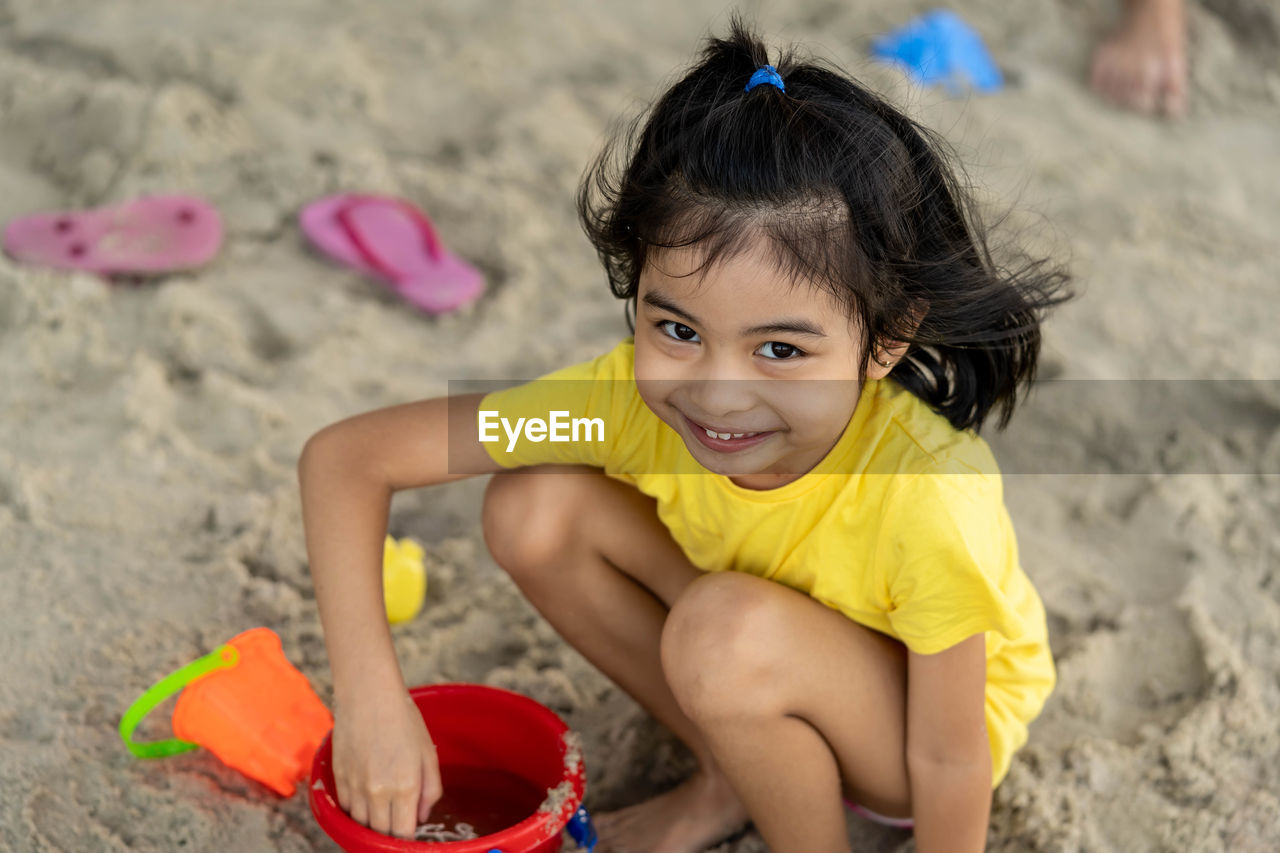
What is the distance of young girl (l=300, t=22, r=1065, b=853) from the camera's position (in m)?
1.00

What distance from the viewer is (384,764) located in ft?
3.60

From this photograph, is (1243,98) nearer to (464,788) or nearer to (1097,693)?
(1097,693)

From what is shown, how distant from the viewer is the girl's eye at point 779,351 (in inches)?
39.9

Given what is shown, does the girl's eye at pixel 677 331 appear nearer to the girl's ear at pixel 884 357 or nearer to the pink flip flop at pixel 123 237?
the girl's ear at pixel 884 357

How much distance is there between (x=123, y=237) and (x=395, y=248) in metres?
0.43

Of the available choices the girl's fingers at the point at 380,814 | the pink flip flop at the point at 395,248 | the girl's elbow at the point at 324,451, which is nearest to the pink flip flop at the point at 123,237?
the pink flip flop at the point at 395,248

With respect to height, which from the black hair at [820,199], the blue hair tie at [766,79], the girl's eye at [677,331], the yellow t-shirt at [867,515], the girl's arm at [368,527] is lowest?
the girl's arm at [368,527]

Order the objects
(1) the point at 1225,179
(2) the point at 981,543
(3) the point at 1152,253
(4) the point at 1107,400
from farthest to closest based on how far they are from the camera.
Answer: (1) the point at 1225,179, (3) the point at 1152,253, (4) the point at 1107,400, (2) the point at 981,543

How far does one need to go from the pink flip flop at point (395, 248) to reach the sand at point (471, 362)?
4 centimetres

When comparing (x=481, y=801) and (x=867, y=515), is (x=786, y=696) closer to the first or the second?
(x=867, y=515)

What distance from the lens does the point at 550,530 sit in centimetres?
124

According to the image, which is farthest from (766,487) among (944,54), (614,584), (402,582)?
(944,54)

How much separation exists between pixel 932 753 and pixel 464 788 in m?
0.50

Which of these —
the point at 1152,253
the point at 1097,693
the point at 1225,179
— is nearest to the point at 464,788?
the point at 1097,693
